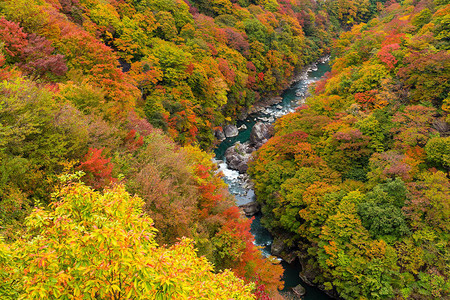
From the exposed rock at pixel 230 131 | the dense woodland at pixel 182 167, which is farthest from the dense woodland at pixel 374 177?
the exposed rock at pixel 230 131

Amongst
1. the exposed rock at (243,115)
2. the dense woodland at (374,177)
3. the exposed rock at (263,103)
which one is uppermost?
the dense woodland at (374,177)

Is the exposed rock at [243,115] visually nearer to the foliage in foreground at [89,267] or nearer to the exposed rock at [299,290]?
the exposed rock at [299,290]

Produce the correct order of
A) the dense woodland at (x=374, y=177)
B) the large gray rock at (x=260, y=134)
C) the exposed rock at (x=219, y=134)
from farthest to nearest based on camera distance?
the exposed rock at (x=219, y=134) < the large gray rock at (x=260, y=134) < the dense woodland at (x=374, y=177)

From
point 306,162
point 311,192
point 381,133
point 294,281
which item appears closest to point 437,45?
point 381,133

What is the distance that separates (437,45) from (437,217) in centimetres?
1731

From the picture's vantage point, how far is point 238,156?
107 feet

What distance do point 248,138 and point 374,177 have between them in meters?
21.1

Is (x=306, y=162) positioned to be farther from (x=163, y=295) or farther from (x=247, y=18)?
(x=247, y=18)

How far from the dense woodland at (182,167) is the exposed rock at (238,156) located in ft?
10.4

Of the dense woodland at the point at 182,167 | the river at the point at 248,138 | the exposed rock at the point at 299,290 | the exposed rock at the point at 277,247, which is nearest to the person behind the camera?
the dense woodland at the point at 182,167

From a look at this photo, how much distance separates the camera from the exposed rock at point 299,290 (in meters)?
19.1

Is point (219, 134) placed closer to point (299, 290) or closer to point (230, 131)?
point (230, 131)

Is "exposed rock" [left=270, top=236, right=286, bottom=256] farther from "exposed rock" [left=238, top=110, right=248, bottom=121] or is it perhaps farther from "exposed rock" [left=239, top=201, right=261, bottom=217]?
"exposed rock" [left=238, top=110, right=248, bottom=121]

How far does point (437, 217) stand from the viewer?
606 inches
